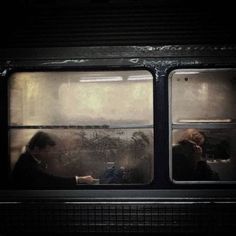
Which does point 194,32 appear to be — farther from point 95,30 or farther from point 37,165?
point 37,165

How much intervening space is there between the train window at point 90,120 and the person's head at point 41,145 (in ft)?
0.16

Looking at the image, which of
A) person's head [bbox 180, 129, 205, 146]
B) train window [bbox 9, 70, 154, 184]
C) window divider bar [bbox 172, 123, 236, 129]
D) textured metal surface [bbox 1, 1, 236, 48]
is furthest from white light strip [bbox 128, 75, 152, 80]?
person's head [bbox 180, 129, 205, 146]

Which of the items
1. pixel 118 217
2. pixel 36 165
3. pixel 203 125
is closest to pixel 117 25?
pixel 203 125

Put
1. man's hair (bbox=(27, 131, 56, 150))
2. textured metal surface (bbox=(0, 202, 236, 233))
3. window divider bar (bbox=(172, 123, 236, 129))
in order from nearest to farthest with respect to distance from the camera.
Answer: textured metal surface (bbox=(0, 202, 236, 233))
window divider bar (bbox=(172, 123, 236, 129))
man's hair (bbox=(27, 131, 56, 150))

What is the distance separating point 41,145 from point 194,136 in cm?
183

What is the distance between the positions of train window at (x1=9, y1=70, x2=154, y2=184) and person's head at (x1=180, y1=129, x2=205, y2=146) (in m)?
0.42

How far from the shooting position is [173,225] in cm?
536

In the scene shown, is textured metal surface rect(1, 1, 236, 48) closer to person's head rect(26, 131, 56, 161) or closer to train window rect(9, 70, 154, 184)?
train window rect(9, 70, 154, 184)

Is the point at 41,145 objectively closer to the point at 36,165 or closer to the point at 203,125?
the point at 36,165

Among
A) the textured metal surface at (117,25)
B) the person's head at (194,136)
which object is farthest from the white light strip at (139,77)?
the person's head at (194,136)

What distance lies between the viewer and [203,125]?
17.8 ft

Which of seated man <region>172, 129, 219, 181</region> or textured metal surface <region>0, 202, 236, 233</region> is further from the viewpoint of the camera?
seated man <region>172, 129, 219, 181</region>

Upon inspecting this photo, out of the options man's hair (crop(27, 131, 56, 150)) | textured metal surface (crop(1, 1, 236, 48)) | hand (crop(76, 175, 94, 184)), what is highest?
textured metal surface (crop(1, 1, 236, 48))

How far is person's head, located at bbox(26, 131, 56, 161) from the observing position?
18.2ft
